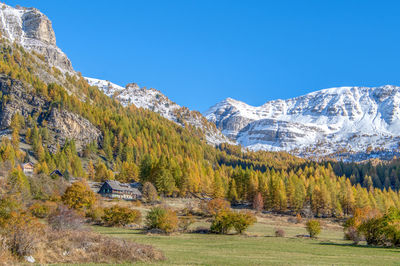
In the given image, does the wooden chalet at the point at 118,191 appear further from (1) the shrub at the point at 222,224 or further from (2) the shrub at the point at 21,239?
(2) the shrub at the point at 21,239

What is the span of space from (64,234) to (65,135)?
14769 centimetres

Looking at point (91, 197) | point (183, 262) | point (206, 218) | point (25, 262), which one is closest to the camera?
point (25, 262)

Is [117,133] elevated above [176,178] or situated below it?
above

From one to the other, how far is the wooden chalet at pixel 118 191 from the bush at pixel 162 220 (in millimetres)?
51580

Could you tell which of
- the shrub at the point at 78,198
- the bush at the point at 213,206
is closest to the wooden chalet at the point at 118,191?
the shrub at the point at 78,198

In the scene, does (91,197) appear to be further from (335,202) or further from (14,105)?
(14,105)

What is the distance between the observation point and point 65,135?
6585 inches

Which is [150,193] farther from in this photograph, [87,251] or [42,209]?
[87,251]

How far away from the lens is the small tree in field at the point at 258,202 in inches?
4343

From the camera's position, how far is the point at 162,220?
181ft

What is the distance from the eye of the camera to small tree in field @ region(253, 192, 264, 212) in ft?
362

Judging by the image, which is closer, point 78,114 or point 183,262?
point 183,262

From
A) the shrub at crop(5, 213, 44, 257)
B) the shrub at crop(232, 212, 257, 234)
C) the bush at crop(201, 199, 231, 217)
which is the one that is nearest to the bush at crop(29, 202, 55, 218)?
the shrub at crop(232, 212, 257, 234)

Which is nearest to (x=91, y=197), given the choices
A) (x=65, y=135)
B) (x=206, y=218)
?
(x=206, y=218)
